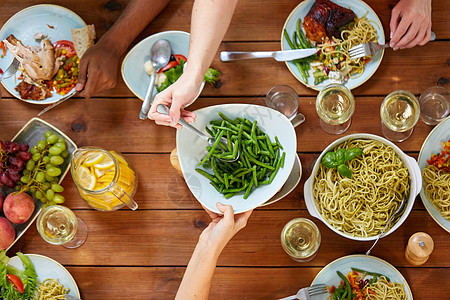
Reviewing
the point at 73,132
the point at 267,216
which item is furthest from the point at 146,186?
the point at 267,216

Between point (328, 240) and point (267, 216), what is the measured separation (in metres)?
0.27

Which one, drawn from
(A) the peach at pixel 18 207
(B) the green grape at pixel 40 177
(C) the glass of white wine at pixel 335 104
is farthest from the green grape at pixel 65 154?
(C) the glass of white wine at pixel 335 104

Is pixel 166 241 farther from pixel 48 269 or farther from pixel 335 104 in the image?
pixel 335 104

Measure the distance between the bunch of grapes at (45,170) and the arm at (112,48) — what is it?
26 centimetres

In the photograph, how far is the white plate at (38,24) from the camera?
196cm

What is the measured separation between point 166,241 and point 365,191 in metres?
0.86

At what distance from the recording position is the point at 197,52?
1.60 meters

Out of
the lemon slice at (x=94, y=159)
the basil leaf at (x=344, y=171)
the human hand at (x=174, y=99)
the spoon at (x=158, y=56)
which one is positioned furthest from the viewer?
the spoon at (x=158, y=56)

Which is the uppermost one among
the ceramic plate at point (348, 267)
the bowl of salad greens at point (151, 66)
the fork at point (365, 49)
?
the fork at point (365, 49)

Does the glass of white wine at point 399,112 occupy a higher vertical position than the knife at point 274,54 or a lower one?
lower

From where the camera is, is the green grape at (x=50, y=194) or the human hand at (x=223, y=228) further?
the green grape at (x=50, y=194)

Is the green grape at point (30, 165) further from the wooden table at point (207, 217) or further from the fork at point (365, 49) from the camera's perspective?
the fork at point (365, 49)

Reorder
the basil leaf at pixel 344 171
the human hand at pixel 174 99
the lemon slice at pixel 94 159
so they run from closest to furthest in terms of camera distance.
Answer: the human hand at pixel 174 99 → the basil leaf at pixel 344 171 → the lemon slice at pixel 94 159

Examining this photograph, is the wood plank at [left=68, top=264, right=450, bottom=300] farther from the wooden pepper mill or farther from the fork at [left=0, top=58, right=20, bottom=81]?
the fork at [left=0, top=58, right=20, bottom=81]
